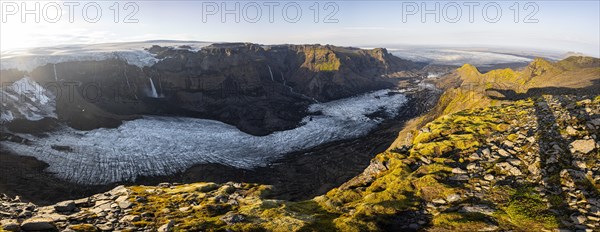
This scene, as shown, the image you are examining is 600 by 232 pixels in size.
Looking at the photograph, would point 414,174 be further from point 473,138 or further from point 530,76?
point 530,76

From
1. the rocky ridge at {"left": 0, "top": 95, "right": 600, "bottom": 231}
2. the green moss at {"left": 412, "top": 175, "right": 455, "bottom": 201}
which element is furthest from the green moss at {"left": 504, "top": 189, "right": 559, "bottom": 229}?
the green moss at {"left": 412, "top": 175, "right": 455, "bottom": 201}

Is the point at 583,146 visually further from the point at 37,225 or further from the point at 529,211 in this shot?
the point at 37,225

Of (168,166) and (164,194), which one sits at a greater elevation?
(164,194)

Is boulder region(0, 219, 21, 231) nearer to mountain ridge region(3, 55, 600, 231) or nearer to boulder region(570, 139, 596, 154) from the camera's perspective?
mountain ridge region(3, 55, 600, 231)

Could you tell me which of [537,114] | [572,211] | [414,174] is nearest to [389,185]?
[414,174]

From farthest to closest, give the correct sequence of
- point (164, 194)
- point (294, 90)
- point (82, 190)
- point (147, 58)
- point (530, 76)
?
1. point (294, 90)
2. point (147, 58)
3. point (530, 76)
4. point (82, 190)
5. point (164, 194)
